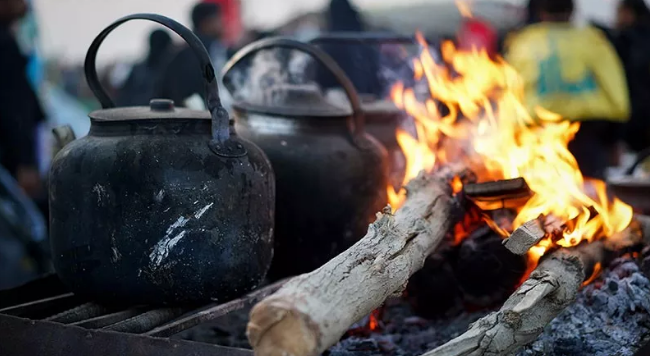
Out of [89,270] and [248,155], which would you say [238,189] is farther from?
[89,270]

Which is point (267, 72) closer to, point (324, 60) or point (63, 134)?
point (324, 60)

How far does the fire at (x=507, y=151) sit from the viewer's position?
314 centimetres

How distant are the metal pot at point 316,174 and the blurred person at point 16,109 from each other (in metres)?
3.35

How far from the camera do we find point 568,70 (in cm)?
575

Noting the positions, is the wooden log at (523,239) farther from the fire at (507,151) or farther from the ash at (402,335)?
the ash at (402,335)

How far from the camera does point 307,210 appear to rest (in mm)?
3664

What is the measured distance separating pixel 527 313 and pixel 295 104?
183 cm

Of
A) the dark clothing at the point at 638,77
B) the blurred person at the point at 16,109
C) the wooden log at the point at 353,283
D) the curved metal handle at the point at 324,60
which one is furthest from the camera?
the dark clothing at the point at 638,77

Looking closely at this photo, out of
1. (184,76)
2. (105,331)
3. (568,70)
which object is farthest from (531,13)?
(105,331)

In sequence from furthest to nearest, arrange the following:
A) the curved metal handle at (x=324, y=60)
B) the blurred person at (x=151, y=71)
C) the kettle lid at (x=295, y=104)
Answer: the blurred person at (x=151, y=71) < the kettle lid at (x=295, y=104) < the curved metal handle at (x=324, y=60)

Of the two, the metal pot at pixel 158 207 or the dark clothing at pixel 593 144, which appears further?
the dark clothing at pixel 593 144

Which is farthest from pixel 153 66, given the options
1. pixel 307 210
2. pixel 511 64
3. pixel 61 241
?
pixel 61 241

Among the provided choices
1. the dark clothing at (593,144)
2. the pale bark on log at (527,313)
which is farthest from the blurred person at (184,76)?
the pale bark on log at (527,313)

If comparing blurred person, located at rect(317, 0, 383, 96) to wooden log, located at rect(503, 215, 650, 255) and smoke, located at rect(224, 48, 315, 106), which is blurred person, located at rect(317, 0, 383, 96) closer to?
smoke, located at rect(224, 48, 315, 106)
